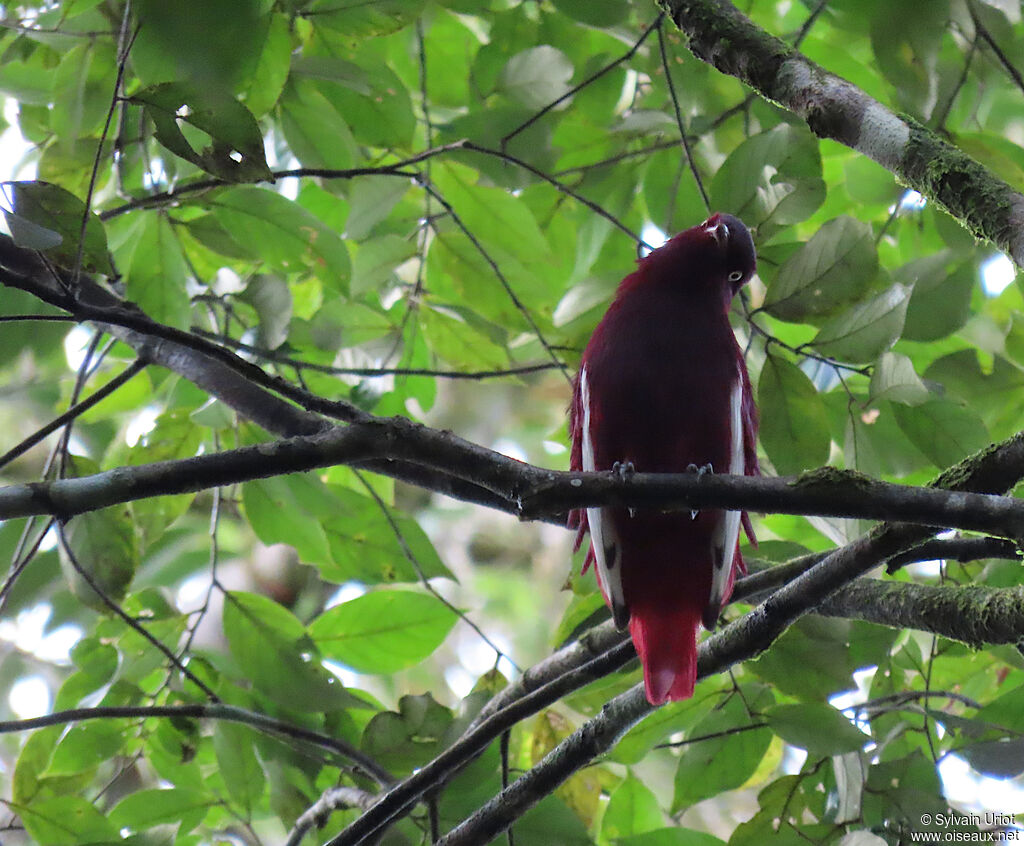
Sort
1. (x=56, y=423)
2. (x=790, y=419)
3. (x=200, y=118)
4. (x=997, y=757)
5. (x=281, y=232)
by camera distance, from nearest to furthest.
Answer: (x=200, y=118), (x=56, y=423), (x=997, y=757), (x=790, y=419), (x=281, y=232)

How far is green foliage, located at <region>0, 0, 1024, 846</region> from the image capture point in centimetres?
208

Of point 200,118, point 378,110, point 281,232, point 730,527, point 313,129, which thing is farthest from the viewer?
point 378,110

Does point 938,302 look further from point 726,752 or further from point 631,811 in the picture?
point 631,811

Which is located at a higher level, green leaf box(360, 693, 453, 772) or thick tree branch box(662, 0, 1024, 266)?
thick tree branch box(662, 0, 1024, 266)

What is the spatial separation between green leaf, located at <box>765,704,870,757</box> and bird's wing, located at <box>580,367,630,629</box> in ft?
1.34

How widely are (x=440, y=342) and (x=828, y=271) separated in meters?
1.09

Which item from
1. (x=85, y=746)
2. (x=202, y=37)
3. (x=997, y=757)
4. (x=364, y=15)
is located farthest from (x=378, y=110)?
(x=997, y=757)

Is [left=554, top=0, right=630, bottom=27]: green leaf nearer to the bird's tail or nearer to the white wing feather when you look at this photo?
the white wing feather

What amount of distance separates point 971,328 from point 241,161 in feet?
7.01

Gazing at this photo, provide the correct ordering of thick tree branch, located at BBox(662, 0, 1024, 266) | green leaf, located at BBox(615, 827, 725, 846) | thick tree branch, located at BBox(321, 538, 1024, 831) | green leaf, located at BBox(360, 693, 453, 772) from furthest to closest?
green leaf, located at BBox(360, 693, 453, 772)
green leaf, located at BBox(615, 827, 725, 846)
thick tree branch, located at BBox(321, 538, 1024, 831)
thick tree branch, located at BBox(662, 0, 1024, 266)

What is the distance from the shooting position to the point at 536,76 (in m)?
2.55

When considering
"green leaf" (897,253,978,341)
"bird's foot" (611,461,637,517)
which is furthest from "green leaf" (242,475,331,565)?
"green leaf" (897,253,978,341)

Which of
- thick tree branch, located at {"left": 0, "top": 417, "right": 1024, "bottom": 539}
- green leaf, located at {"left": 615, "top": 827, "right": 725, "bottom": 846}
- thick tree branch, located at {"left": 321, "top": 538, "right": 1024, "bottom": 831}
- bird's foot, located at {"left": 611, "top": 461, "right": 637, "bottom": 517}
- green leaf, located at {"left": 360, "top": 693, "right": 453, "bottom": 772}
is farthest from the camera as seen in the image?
green leaf, located at {"left": 360, "top": 693, "right": 453, "bottom": 772}

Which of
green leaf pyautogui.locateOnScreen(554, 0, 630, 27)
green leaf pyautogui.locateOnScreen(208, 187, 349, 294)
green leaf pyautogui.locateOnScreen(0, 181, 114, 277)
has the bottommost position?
green leaf pyautogui.locateOnScreen(0, 181, 114, 277)
